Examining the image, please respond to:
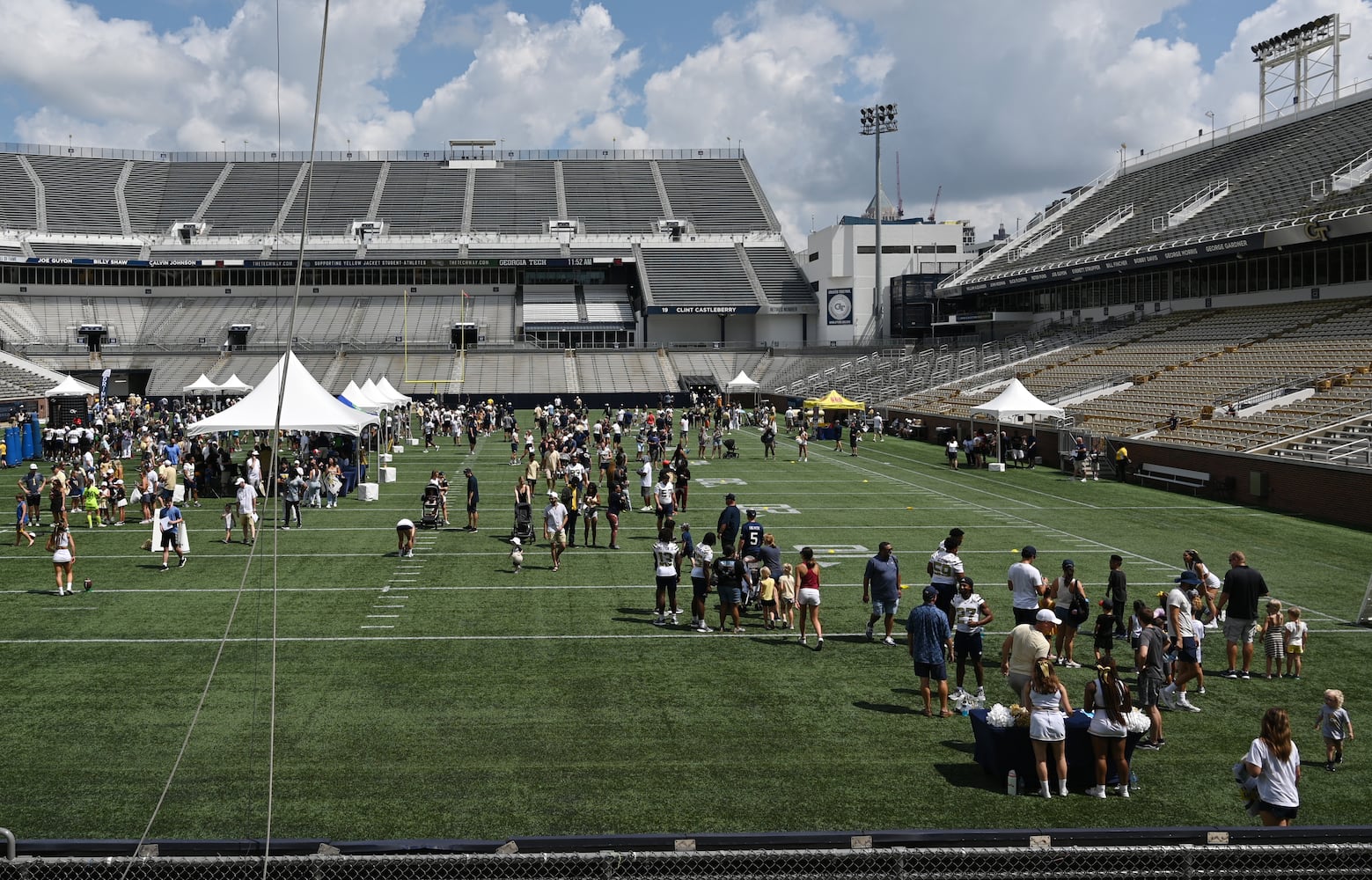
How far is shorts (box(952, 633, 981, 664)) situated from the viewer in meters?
11.0

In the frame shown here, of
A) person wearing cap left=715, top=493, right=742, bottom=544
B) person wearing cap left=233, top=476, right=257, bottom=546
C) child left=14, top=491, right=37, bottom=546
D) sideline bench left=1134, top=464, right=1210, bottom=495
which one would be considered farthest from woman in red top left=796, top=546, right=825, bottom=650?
sideline bench left=1134, top=464, right=1210, bottom=495

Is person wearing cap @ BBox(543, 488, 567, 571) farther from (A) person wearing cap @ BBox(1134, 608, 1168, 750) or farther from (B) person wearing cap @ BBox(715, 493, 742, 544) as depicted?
(A) person wearing cap @ BBox(1134, 608, 1168, 750)

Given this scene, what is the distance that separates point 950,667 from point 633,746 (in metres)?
4.54

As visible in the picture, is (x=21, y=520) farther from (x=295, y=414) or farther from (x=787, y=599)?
(x=787, y=599)

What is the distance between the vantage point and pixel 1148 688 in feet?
34.2

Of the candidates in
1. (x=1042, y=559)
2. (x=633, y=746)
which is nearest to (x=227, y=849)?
(x=633, y=746)

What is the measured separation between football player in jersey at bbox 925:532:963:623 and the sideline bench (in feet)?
58.6

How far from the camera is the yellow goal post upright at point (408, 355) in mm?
64419

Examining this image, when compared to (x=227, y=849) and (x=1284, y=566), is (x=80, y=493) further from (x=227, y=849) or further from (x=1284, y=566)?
(x=1284, y=566)

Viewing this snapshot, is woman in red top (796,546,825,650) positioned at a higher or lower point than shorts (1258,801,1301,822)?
higher

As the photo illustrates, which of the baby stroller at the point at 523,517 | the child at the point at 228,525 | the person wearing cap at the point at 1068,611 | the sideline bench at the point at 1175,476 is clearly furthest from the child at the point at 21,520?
the sideline bench at the point at 1175,476

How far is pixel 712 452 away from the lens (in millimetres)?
39469

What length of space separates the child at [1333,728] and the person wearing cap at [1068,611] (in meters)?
3.30

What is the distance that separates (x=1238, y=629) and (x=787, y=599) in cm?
525
